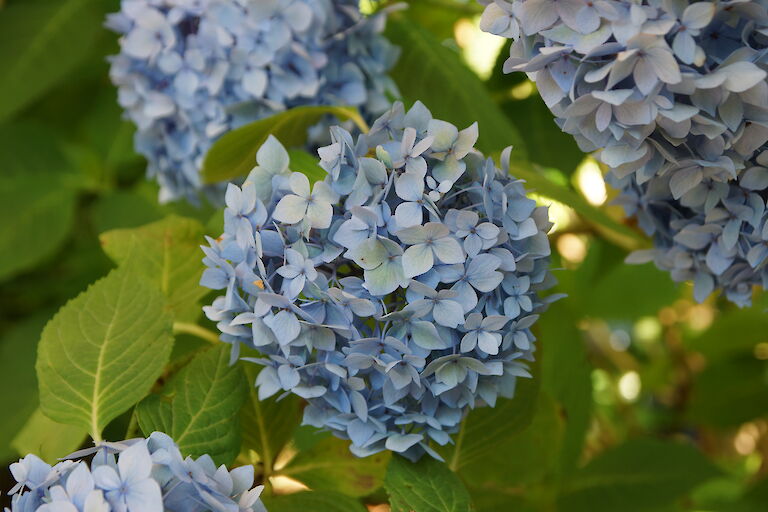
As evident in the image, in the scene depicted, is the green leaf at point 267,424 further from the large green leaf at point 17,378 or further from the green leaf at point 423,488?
the large green leaf at point 17,378

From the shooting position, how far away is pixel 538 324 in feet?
1.96

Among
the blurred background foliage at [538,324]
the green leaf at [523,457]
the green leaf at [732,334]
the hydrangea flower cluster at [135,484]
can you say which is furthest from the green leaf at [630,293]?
the hydrangea flower cluster at [135,484]

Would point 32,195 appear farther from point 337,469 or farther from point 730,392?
point 730,392

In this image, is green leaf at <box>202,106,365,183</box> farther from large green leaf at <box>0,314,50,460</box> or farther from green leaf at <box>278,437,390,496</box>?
large green leaf at <box>0,314,50,460</box>

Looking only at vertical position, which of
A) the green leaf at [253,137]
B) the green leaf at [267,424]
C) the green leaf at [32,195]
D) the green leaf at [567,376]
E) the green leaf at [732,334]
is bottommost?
the green leaf at [732,334]

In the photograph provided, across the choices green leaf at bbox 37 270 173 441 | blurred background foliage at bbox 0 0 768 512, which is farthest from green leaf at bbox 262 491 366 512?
green leaf at bbox 37 270 173 441

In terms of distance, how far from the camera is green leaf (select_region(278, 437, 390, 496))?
1.91ft

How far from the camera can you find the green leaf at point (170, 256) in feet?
2.08

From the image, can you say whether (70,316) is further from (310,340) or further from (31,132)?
(31,132)

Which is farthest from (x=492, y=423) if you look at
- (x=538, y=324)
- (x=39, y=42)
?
(x=39, y=42)

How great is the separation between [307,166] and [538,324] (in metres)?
0.20

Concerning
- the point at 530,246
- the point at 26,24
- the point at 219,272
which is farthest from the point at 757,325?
the point at 26,24

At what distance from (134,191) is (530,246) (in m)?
0.73

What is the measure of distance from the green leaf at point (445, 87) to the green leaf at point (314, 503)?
285 millimetres
